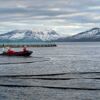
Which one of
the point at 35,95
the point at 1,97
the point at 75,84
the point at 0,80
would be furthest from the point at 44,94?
the point at 0,80

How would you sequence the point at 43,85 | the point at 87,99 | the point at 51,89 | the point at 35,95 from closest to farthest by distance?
the point at 87,99, the point at 35,95, the point at 51,89, the point at 43,85

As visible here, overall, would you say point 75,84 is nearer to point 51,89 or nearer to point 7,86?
point 51,89

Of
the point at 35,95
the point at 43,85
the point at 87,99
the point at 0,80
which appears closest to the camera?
the point at 87,99

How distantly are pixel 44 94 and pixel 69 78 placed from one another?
38.8 feet

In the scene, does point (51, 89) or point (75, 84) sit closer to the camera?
point (51, 89)

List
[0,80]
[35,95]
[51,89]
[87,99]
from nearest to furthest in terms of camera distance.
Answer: [87,99]
[35,95]
[51,89]
[0,80]

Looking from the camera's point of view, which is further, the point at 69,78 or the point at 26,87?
the point at 69,78

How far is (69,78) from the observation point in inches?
1933

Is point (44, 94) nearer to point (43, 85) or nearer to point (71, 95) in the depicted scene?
point (71, 95)

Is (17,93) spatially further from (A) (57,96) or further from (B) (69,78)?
(B) (69,78)

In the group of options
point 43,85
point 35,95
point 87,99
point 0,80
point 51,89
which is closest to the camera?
point 87,99

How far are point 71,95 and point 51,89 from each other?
3910mm

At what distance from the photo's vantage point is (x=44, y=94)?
37625 mm

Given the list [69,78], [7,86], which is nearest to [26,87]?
[7,86]
